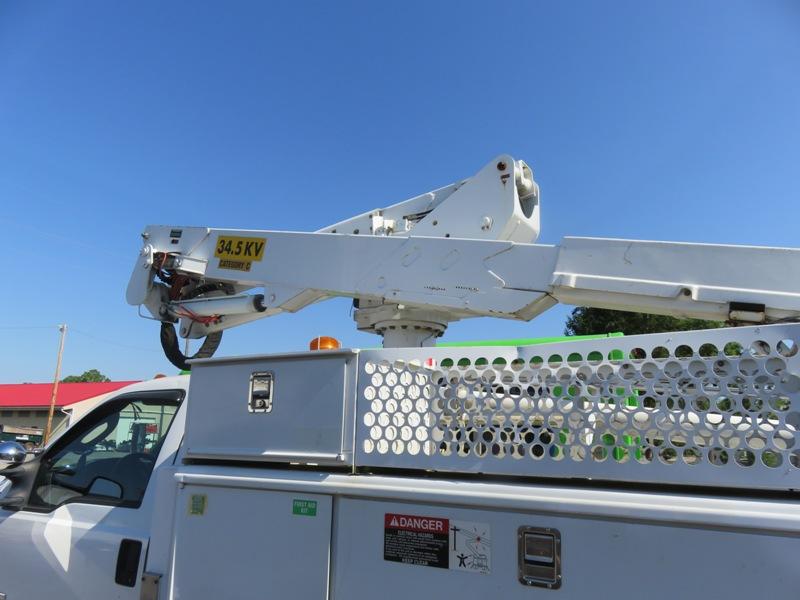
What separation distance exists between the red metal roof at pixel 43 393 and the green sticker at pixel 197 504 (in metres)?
35.8

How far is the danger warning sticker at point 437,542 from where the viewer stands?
196 centimetres

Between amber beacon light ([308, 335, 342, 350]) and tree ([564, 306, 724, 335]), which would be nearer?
amber beacon light ([308, 335, 342, 350])

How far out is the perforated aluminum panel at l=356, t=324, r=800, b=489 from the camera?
1.78 metres

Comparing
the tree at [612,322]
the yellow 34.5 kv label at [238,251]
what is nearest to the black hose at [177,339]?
the yellow 34.5 kv label at [238,251]

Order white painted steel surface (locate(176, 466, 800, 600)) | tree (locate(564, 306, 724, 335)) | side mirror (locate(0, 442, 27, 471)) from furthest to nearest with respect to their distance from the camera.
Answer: tree (locate(564, 306, 724, 335)) → side mirror (locate(0, 442, 27, 471)) → white painted steel surface (locate(176, 466, 800, 600))

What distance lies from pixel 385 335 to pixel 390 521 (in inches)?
85.2

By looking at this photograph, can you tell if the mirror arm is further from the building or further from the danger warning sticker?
the building

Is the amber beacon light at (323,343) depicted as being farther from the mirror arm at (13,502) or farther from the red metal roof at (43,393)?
the red metal roof at (43,393)

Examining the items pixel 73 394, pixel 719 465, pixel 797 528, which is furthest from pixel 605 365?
pixel 73 394

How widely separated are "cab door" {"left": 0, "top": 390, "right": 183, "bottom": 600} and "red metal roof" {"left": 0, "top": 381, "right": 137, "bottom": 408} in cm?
3467

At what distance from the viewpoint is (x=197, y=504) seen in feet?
8.54

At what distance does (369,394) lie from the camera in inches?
93.2

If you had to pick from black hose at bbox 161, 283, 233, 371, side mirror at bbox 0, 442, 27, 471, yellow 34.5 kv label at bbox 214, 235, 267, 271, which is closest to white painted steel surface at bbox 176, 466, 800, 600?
side mirror at bbox 0, 442, 27, 471

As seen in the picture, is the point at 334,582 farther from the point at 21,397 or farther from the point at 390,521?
the point at 21,397
